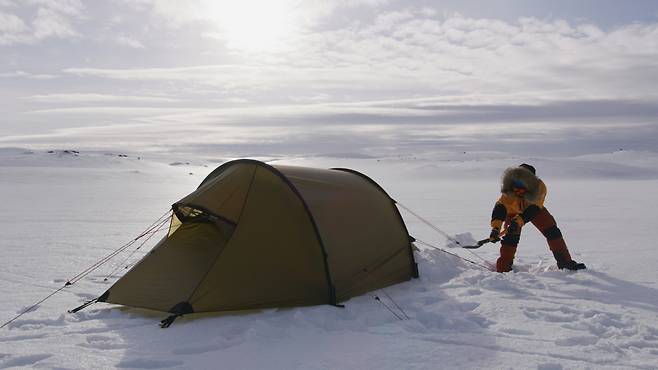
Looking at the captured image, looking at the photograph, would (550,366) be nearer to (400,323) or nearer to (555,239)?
(400,323)

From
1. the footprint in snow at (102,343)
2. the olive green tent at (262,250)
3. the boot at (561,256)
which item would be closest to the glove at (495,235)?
the boot at (561,256)

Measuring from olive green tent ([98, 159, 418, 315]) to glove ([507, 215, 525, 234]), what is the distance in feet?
5.51

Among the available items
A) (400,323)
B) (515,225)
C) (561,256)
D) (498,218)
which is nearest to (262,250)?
(400,323)

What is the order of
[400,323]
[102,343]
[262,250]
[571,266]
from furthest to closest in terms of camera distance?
[571,266] → [262,250] → [400,323] → [102,343]

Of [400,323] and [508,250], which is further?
[508,250]

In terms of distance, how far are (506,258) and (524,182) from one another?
43.9 inches

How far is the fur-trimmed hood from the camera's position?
7590 millimetres

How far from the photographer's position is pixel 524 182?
298 inches

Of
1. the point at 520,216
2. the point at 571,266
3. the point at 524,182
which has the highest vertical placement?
the point at 524,182

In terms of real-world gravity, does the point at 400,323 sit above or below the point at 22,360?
above

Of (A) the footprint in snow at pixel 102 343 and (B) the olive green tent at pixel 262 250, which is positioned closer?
(A) the footprint in snow at pixel 102 343

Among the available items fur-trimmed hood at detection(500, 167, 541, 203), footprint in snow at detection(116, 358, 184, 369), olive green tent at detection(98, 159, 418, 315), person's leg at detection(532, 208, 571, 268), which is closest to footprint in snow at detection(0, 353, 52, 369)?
footprint in snow at detection(116, 358, 184, 369)

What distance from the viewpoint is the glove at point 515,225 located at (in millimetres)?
7547

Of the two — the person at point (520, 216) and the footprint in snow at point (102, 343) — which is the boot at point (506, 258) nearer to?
the person at point (520, 216)
